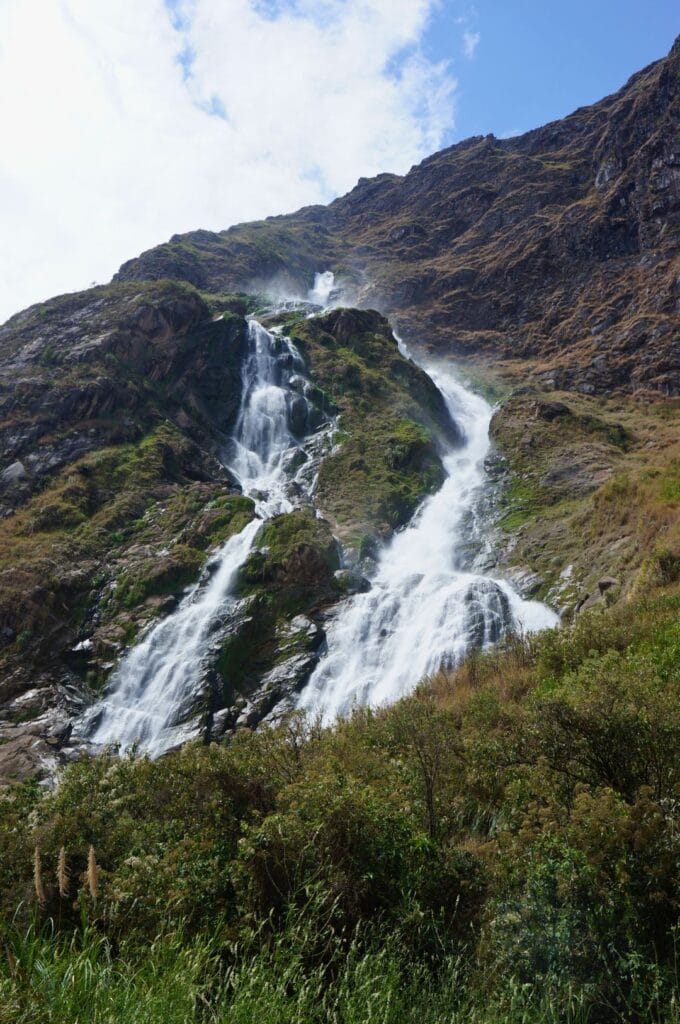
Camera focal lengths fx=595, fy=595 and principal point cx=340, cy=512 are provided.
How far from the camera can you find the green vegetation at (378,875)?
3.58m

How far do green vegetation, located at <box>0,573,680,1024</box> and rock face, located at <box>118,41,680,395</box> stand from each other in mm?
48358

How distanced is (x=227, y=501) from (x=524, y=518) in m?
15.2

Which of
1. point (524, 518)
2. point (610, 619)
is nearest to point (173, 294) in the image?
point (524, 518)

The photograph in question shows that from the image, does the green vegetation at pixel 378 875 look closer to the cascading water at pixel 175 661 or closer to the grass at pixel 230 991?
the grass at pixel 230 991

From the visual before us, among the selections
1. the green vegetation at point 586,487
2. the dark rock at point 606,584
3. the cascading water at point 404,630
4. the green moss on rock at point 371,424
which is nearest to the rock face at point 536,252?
the green vegetation at point 586,487

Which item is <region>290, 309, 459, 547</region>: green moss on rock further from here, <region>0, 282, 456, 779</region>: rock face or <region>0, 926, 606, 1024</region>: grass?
<region>0, 926, 606, 1024</region>: grass

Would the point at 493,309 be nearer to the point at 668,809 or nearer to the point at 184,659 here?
the point at 184,659

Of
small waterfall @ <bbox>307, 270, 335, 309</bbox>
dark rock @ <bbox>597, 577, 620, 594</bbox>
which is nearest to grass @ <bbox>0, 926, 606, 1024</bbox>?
dark rock @ <bbox>597, 577, 620, 594</bbox>

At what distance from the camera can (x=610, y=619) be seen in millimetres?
9875

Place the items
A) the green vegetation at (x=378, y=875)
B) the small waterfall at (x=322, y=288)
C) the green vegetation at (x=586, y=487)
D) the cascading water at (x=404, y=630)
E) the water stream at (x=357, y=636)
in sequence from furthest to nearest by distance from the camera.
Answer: the small waterfall at (x=322, y=288) < the water stream at (x=357, y=636) < the cascading water at (x=404, y=630) < the green vegetation at (x=586, y=487) < the green vegetation at (x=378, y=875)

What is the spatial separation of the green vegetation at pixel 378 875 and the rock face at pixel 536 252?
1904 inches

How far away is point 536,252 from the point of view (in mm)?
70375

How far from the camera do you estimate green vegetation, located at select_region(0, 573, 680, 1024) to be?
3.58m

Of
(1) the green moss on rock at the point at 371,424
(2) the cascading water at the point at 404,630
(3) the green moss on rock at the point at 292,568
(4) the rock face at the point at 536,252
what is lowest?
(2) the cascading water at the point at 404,630
